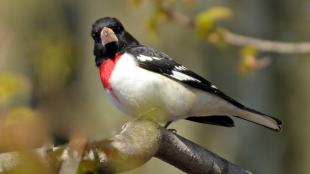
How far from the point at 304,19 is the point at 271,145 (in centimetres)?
129

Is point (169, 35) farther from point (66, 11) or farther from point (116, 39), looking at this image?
point (116, 39)

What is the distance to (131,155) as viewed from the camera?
1.86 metres

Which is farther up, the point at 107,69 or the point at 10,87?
the point at 107,69

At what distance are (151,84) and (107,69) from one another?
0.75 ft

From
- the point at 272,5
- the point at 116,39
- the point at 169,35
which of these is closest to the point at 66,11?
the point at 169,35

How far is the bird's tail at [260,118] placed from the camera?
3.79m

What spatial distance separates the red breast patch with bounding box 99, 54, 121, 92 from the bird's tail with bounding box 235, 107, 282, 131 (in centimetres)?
73

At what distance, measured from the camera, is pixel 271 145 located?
7168mm

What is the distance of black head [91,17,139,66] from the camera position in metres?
3.65

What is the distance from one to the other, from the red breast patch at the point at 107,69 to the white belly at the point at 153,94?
0.03 metres

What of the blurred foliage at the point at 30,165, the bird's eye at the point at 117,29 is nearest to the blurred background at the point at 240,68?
the bird's eye at the point at 117,29

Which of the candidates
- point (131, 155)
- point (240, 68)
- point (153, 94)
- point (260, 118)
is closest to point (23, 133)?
point (131, 155)

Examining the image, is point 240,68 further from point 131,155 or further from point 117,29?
point 131,155

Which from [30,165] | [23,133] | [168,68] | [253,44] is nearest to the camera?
[30,165]
